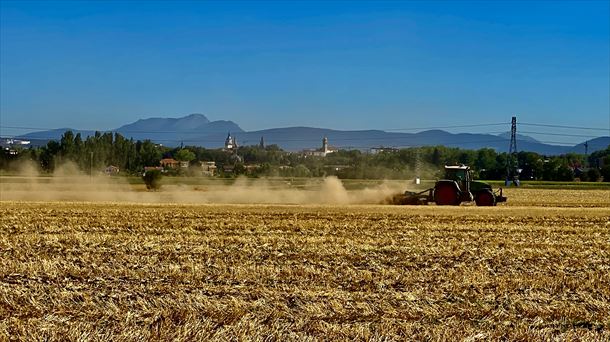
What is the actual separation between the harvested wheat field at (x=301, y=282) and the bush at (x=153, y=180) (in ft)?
89.3

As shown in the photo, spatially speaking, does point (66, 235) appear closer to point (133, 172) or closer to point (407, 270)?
point (407, 270)

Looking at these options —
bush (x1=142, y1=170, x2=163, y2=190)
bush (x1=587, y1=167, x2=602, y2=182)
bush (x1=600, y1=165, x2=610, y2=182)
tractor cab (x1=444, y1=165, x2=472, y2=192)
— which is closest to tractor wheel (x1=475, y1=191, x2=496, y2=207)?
tractor cab (x1=444, y1=165, x2=472, y2=192)

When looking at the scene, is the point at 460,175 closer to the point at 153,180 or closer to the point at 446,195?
the point at 446,195

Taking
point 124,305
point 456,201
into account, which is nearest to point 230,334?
point 124,305

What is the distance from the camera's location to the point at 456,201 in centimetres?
3145

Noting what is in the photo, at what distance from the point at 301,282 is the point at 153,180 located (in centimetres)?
3900

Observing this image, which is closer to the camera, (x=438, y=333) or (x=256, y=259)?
(x=438, y=333)

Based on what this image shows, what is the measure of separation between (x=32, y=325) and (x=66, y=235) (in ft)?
33.7

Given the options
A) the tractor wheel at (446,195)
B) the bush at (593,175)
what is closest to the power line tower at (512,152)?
the bush at (593,175)

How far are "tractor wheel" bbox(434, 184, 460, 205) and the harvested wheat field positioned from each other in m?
9.62

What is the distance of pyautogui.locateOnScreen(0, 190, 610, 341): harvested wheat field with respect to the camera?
8531 millimetres

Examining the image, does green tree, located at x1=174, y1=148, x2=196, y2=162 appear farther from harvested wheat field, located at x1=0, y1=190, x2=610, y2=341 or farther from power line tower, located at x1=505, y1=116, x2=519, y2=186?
harvested wheat field, located at x1=0, y1=190, x2=610, y2=341

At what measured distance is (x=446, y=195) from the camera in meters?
31.6

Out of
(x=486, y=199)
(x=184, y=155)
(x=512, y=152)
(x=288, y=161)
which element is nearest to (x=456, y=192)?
(x=486, y=199)
